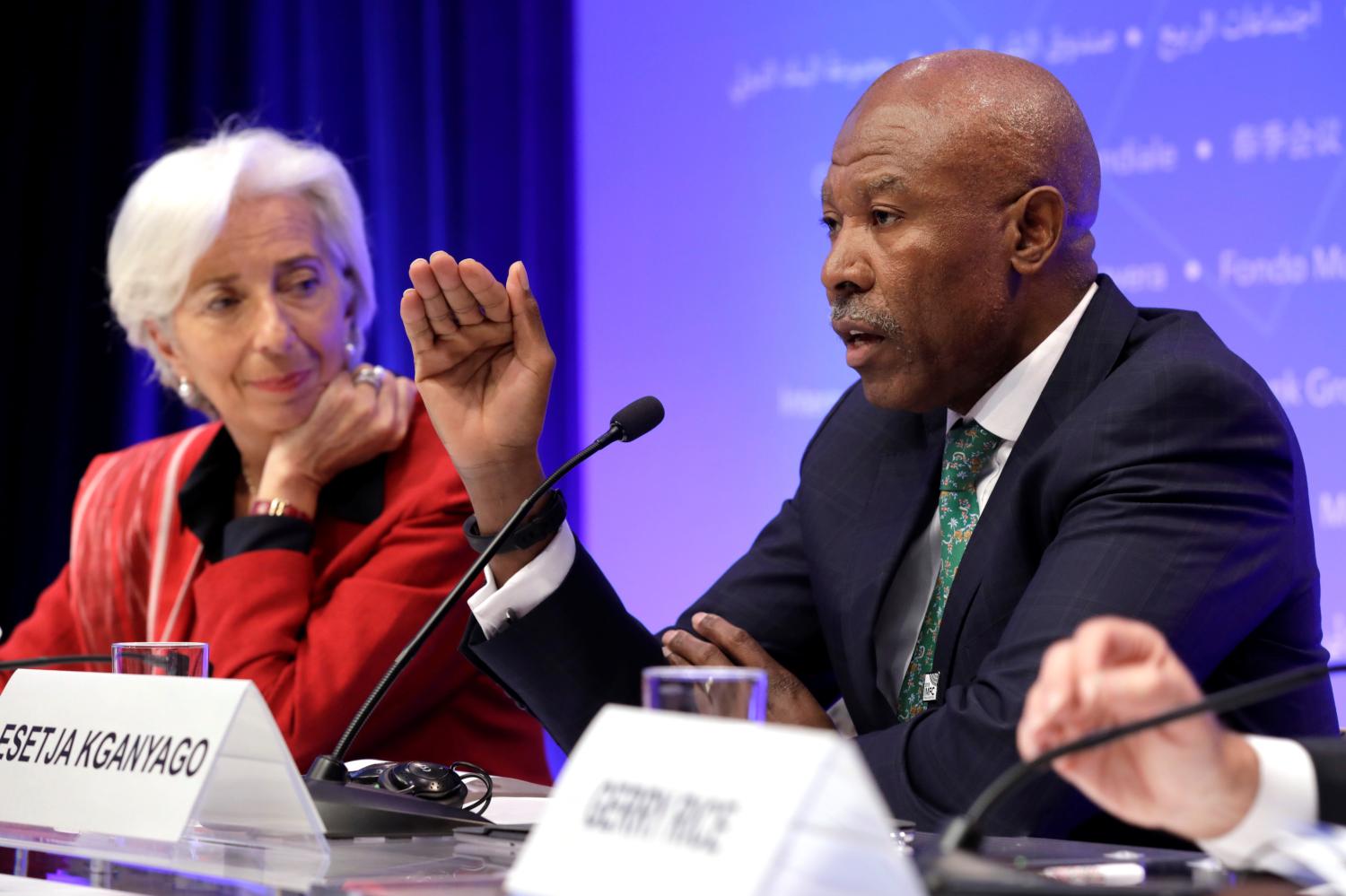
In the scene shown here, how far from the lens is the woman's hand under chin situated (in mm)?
2584

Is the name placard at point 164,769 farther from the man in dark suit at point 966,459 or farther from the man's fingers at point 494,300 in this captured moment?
the man's fingers at point 494,300

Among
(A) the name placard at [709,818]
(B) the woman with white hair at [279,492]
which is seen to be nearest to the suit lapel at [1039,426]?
(B) the woman with white hair at [279,492]

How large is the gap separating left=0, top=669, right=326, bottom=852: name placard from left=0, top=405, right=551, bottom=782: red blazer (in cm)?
94

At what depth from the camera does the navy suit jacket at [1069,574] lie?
1.58m

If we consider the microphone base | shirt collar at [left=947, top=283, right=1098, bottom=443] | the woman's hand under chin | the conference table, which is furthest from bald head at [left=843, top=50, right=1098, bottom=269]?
the woman's hand under chin

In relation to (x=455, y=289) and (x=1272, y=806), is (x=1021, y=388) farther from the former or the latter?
(x=1272, y=806)

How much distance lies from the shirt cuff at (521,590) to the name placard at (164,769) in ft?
1.69

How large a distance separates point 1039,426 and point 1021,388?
0.37 feet

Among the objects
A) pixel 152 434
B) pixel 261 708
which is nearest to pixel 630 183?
pixel 152 434

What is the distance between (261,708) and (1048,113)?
1.17 metres

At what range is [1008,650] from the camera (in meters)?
1.60

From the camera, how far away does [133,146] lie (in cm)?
429

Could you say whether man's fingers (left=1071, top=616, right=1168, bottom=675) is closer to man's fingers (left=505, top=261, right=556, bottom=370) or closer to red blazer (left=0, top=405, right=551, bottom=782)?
man's fingers (left=505, top=261, right=556, bottom=370)

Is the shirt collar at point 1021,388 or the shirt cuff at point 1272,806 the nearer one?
the shirt cuff at point 1272,806
